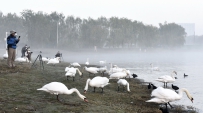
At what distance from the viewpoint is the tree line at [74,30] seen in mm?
90062

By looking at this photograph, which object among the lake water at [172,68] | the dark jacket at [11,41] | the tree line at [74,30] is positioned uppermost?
the tree line at [74,30]

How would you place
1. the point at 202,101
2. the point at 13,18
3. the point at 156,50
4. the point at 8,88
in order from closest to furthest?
1. the point at 8,88
2. the point at 202,101
3. the point at 13,18
4. the point at 156,50

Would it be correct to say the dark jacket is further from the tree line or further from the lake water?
the tree line

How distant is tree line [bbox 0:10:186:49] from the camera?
90.1 m

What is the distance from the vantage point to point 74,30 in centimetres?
10106

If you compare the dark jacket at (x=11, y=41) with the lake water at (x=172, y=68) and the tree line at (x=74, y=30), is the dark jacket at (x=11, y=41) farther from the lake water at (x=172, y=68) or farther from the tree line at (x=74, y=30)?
the tree line at (x=74, y=30)

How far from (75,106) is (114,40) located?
91.4 m

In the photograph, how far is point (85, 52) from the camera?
3743 inches

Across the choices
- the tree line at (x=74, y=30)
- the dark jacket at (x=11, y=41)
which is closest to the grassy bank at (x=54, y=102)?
the dark jacket at (x=11, y=41)

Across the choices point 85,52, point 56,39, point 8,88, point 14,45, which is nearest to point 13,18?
point 56,39

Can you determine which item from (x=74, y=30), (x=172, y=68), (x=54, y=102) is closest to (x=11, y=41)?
(x=54, y=102)

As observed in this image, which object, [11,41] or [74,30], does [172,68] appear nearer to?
[11,41]

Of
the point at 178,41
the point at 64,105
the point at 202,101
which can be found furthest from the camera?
the point at 178,41

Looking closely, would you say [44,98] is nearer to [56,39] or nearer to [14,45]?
[14,45]
